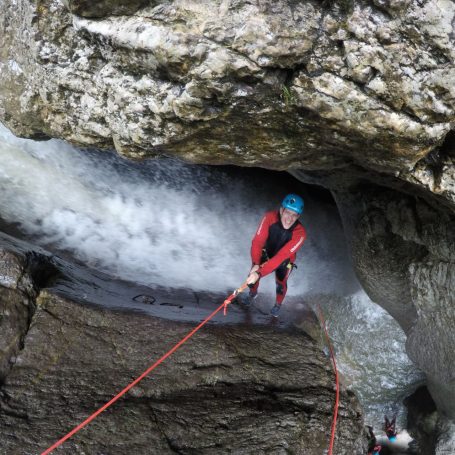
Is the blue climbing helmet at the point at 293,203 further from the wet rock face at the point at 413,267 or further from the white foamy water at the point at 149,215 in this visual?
the white foamy water at the point at 149,215

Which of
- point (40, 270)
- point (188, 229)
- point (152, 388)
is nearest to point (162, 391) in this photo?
point (152, 388)

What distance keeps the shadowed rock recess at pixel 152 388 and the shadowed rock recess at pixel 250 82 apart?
76.2 inches

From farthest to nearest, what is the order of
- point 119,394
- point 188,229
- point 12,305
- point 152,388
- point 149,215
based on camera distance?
point 188,229 < point 149,215 < point 12,305 < point 152,388 < point 119,394

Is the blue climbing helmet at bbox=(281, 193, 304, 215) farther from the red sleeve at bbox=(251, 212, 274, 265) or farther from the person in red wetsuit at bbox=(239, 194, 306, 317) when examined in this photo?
the red sleeve at bbox=(251, 212, 274, 265)

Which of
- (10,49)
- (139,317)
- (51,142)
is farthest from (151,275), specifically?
(10,49)

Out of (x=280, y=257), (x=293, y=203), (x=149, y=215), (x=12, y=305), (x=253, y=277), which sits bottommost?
(x=12, y=305)

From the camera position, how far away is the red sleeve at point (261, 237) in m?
5.79

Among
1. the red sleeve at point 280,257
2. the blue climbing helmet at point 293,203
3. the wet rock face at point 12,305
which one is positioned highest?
the blue climbing helmet at point 293,203

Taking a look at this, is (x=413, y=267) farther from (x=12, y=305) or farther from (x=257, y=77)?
(x=12, y=305)

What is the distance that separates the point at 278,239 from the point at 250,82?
9.89ft

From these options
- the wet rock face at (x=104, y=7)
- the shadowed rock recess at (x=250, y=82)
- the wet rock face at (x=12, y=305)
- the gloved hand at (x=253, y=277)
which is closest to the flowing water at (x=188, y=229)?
the wet rock face at (x=12, y=305)

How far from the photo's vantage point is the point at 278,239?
5859mm

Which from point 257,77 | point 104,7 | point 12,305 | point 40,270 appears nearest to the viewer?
point 257,77

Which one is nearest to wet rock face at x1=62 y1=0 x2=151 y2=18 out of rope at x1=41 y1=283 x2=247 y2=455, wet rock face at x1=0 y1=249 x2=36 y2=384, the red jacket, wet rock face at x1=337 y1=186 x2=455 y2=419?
wet rock face at x1=0 y1=249 x2=36 y2=384
